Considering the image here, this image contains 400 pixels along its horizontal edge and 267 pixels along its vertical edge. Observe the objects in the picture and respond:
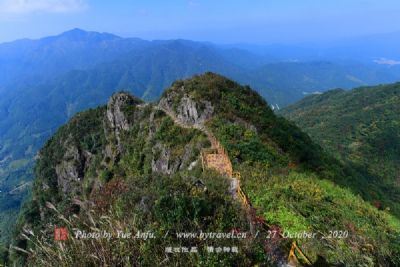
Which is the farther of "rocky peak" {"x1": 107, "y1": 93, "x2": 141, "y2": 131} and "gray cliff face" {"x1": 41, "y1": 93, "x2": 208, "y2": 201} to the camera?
"rocky peak" {"x1": 107, "y1": 93, "x2": 141, "y2": 131}

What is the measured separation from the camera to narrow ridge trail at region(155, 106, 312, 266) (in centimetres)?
1038

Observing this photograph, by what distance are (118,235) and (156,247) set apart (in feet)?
3.41

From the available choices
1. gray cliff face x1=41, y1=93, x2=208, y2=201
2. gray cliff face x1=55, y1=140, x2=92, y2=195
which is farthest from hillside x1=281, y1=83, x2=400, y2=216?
gray cliff face x1=55, y1=140, x2=92, y2=195

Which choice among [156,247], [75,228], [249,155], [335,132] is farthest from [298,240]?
[335,132]

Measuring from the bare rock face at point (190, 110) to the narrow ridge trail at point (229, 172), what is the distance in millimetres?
566

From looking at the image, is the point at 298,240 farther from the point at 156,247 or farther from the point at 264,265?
the point at 156,247

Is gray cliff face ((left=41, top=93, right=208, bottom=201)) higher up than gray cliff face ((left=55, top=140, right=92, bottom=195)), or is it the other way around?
gray cliff face ((left=41, top=93, right=208, bottom=201))

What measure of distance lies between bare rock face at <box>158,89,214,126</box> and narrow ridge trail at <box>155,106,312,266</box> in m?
0.57

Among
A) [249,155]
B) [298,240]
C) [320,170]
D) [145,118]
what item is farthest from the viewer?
[145,118]

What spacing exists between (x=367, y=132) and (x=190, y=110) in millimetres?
59961

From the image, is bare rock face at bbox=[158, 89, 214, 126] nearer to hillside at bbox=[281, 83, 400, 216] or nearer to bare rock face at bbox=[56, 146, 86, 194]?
bare rock face at bbox=[56, 146, 86, 194]

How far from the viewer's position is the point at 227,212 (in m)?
11.0

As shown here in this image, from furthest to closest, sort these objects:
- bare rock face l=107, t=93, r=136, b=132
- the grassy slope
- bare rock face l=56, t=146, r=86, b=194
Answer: bare rock face l=56, t=146, r=86, b=194, bare rock face l=107, t=93, r=136, b=132, the grassy slope

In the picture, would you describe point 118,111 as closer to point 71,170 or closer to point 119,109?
point 119,109
